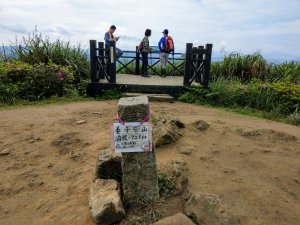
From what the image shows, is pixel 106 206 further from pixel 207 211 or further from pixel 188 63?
pixel 188 63

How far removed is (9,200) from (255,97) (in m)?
7.13

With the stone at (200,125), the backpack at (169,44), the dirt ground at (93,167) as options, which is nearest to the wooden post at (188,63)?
the backpack at (169,44)

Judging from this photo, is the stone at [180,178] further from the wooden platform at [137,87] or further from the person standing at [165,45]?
the person standing at [165,45]

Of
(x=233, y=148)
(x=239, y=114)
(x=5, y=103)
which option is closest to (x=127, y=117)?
(x=233, y=148)

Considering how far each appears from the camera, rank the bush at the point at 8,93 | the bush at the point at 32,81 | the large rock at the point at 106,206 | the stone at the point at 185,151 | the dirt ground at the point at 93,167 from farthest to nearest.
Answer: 1. the bush at the point at 32,81
2. the bush at the point at 8,93
3. the stone at the point at 185,151
4. the dirt ground at the point at 93,167
5. the large rock at the point at 106,206

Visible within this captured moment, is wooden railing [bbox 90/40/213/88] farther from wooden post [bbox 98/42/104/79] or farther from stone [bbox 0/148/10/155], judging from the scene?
stone [bbox 0/148/10/155]

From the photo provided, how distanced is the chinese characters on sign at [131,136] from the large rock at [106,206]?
0.47 m

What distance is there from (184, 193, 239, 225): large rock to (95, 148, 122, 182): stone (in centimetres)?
97

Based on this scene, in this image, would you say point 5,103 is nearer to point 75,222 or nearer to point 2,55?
point 2,55

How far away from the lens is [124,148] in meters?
3.05

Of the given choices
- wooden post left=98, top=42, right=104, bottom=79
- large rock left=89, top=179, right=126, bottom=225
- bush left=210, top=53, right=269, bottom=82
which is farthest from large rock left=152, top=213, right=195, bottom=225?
bush left=210, top=53, right=269, bottom=82

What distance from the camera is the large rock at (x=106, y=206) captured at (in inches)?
117

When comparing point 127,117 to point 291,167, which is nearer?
point 127,117

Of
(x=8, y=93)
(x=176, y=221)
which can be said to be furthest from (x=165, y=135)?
(x=8, y=93)
